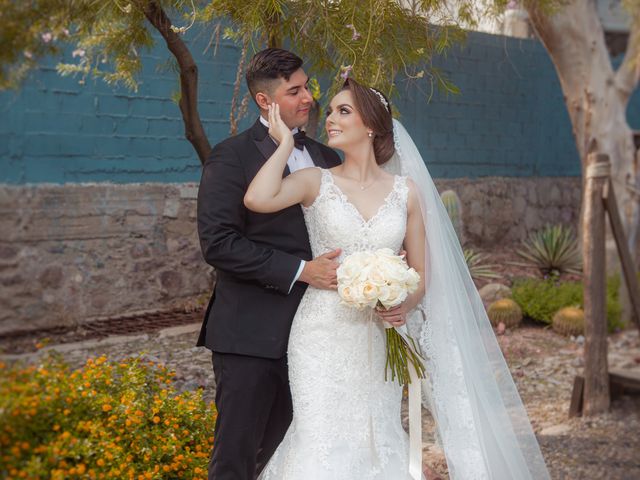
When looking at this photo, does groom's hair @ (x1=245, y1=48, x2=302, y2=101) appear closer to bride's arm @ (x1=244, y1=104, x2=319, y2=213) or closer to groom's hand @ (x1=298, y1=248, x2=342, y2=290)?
bride's arm @ (x1=244, y1=104, x2=319, y2=213)

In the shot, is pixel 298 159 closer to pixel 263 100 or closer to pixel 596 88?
pixel 263 100

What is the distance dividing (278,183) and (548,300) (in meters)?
6.51

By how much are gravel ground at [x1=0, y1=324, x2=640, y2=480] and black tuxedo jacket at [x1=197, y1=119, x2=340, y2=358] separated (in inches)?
56.9

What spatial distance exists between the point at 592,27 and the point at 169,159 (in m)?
5.19

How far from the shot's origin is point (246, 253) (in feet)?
10.8

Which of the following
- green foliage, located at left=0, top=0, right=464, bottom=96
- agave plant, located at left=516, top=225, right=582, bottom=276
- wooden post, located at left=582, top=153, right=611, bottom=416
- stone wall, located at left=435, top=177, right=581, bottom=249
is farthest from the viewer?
stone wall, located at left=435, top=177, right=581, bottom=249

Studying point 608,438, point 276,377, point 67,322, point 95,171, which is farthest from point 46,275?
point 608,438

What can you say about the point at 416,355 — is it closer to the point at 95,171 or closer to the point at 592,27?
the point at 95,171

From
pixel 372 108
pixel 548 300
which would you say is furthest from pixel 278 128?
pixel 548 300

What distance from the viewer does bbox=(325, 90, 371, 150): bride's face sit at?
351 cm

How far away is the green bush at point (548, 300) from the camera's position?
9117 mm

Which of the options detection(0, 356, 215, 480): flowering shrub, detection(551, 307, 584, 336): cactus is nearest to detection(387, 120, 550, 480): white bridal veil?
detection(0, 356, 215, 480): flowering shrub

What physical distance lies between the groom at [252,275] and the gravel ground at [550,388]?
145 centimetres

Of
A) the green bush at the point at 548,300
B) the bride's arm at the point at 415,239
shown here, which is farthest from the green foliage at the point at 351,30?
the green bush at the point at 548,300
